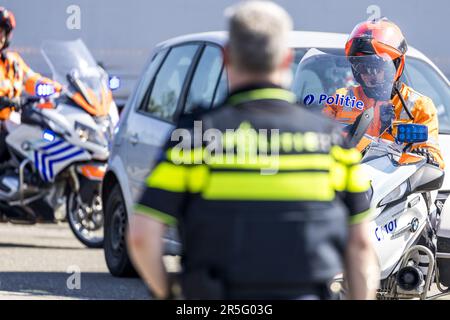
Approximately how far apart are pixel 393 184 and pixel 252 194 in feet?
12.2

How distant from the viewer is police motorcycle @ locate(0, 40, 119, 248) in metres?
11.3

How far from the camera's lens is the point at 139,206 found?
3.38 metres

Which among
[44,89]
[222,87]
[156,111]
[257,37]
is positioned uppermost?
[257,37]

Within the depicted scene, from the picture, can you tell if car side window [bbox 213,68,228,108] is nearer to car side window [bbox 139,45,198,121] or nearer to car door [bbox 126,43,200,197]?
car door [bbox 126,43,200,197]

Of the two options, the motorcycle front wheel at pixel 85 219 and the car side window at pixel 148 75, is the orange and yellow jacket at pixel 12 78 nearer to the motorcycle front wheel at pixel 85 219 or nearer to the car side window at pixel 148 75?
the motorcycle front wheel at pixel 85 219

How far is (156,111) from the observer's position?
9055 mm

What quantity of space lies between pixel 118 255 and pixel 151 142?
1136mm

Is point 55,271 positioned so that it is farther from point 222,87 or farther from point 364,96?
point 364,96

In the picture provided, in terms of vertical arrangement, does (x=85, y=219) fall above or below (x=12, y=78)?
below

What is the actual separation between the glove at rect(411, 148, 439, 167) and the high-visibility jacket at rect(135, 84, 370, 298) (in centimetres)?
376

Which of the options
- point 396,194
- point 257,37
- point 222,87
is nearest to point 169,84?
point 222,87

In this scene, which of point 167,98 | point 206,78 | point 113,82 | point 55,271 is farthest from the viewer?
point 113,82
